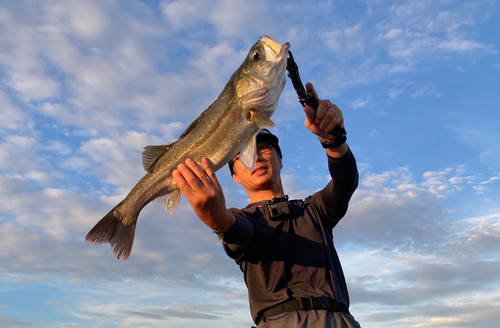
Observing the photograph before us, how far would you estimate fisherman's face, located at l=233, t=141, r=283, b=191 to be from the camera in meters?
6.44

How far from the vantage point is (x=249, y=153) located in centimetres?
473

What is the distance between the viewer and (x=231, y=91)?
15.7 ft

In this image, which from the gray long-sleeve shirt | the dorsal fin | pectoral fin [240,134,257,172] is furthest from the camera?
the dorsal fin

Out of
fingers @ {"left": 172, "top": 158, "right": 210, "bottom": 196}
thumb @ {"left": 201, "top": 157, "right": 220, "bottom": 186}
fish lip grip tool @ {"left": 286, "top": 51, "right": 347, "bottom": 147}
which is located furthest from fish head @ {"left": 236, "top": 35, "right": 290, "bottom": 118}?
fingers @ {"left": 172, "top": 158, "right": 210, "bottom": 196}

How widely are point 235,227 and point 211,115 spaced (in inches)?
61.0

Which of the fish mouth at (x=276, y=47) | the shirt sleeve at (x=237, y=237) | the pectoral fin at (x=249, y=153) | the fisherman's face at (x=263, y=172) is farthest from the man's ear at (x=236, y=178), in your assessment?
the fish mouth at (x=276, y=47)

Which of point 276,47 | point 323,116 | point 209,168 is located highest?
point 276,47

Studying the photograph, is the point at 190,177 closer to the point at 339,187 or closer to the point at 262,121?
the point at 262,121

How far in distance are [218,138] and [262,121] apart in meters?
0.64

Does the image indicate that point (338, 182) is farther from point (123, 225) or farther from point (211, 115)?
point (123, 225)

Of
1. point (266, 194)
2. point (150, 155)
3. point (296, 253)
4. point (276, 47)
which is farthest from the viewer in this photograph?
point (266, 194)

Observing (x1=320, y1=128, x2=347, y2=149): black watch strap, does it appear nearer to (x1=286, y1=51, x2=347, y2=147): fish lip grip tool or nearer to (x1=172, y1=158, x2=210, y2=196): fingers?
(x1=286, y1=51, x2=347, y2=147): fish lip grip tool

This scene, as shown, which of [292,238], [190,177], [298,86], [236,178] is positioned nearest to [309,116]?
[298,86]

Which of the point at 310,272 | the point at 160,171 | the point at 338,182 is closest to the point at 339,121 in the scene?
the point at 338,182
